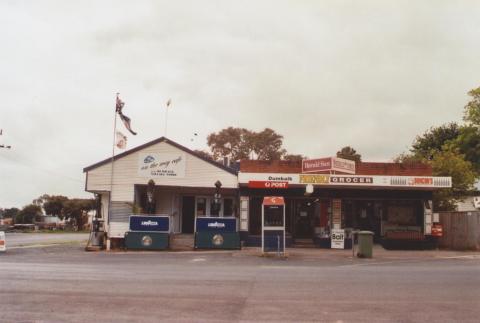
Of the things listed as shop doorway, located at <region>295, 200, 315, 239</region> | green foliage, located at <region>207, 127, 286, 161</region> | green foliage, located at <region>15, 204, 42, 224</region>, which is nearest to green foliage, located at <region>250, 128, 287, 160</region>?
green foliage, located at <region>207, 127, 286, 161</region>

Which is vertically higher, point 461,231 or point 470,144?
point 470,144

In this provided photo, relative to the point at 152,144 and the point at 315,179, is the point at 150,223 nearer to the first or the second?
the point at 152,144

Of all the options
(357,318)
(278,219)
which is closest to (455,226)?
(278,219)

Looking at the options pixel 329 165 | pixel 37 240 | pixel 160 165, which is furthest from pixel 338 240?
pixel 37 240

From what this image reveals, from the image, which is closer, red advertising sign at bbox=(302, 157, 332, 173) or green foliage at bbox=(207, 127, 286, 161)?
red advertising sign at bbox=(302, 157, 332, 173)

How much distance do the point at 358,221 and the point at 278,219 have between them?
6.94 m

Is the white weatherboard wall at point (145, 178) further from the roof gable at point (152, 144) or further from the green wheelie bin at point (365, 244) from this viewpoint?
the green wheelie bin at point (365, 244)

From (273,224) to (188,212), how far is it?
7.88 meters

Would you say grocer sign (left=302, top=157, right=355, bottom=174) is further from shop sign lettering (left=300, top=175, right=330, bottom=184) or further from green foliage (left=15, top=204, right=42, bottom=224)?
green foliage (left=15, top=204, right=42, bottom=224)

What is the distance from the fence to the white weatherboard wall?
12.3m

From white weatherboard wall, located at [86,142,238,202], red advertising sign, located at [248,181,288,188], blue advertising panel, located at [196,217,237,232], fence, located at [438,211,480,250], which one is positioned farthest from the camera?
white weatherboard wall, located at [86,142,238,202]

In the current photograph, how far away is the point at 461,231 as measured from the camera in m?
27.4

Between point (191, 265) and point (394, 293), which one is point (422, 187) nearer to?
point (191, 265)

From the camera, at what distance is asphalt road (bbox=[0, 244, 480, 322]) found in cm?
896
